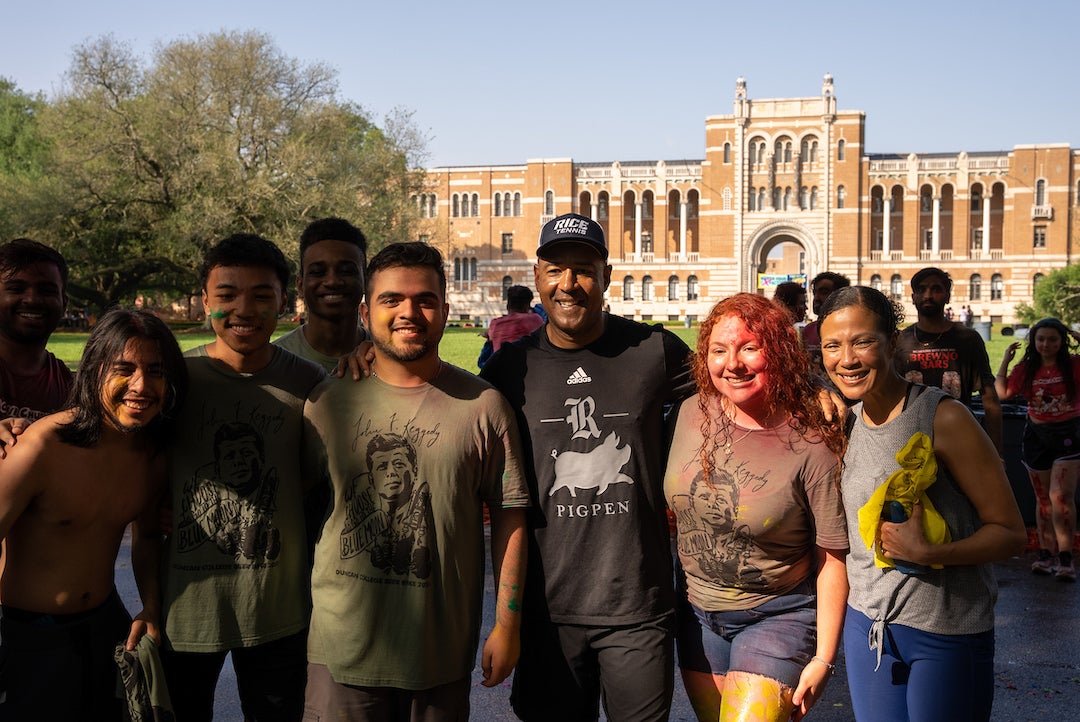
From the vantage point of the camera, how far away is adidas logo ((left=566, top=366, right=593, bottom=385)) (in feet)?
10.9

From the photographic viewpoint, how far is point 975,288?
6938cm

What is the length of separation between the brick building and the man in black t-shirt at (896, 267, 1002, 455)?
6105 cm

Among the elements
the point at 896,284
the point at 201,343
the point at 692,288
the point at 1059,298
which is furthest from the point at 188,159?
the point at 896,284

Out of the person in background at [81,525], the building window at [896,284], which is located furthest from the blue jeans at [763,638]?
the building window at [896,284]

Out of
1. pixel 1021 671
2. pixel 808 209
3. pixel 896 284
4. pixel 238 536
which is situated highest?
pixel 808 209

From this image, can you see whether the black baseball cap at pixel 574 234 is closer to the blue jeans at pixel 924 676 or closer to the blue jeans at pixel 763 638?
the blue jeans at pixel 763 638

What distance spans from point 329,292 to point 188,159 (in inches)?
1232

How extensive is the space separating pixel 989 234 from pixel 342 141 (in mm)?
55320

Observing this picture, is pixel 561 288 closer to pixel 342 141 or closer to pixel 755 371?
pixel 755 371

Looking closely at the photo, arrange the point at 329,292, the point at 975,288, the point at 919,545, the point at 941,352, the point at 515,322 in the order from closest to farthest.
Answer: the point at 919,545
the point at 329,292
the point at 941,352
the point at 515,322
the point at 975,288

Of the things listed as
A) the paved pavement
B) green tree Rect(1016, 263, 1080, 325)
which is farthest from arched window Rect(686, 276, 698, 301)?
the paved pavement

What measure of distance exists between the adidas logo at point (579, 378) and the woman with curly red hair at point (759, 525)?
43 cm

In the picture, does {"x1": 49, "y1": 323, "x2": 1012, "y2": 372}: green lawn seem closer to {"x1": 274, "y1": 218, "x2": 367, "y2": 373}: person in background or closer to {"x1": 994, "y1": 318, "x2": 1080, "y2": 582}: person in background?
{"x1": 994, "y1": 318, "x2": 1080, "y2": 582}: person in background

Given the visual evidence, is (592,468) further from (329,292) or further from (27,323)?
(27,323)
